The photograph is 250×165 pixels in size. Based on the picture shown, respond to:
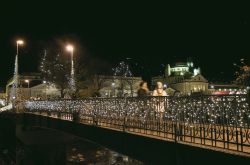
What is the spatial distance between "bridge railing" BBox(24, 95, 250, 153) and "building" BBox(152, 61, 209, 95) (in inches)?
4209

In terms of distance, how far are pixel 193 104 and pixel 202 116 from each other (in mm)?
557

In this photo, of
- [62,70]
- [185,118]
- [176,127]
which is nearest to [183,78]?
[62,70]

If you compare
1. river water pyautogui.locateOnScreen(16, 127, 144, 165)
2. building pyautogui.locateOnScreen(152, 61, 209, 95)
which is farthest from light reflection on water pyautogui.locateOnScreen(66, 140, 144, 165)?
building pyautogui.locateOnScreen(152, 61, 209, 95)

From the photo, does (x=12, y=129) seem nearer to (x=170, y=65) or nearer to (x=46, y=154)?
(x=46, y=154)

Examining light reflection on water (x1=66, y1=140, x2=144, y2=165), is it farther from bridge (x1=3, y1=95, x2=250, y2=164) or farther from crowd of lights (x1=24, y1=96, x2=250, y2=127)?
bridge (x1=3, y1=95, x2=250, y2=164)

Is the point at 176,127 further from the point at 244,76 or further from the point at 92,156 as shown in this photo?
the point at 244,76

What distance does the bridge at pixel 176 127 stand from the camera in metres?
8.94

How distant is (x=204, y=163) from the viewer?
915 centimetres

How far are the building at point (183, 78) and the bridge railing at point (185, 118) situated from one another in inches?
4209

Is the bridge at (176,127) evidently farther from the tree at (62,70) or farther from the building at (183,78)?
the building at (183,78)

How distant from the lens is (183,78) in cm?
14162

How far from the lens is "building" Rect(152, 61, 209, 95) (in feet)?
448

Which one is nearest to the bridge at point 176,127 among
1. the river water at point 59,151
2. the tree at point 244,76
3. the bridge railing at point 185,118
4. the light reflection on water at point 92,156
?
the bridge railing at point 185,118

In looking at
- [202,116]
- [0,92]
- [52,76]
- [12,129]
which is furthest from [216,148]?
[0,92]
